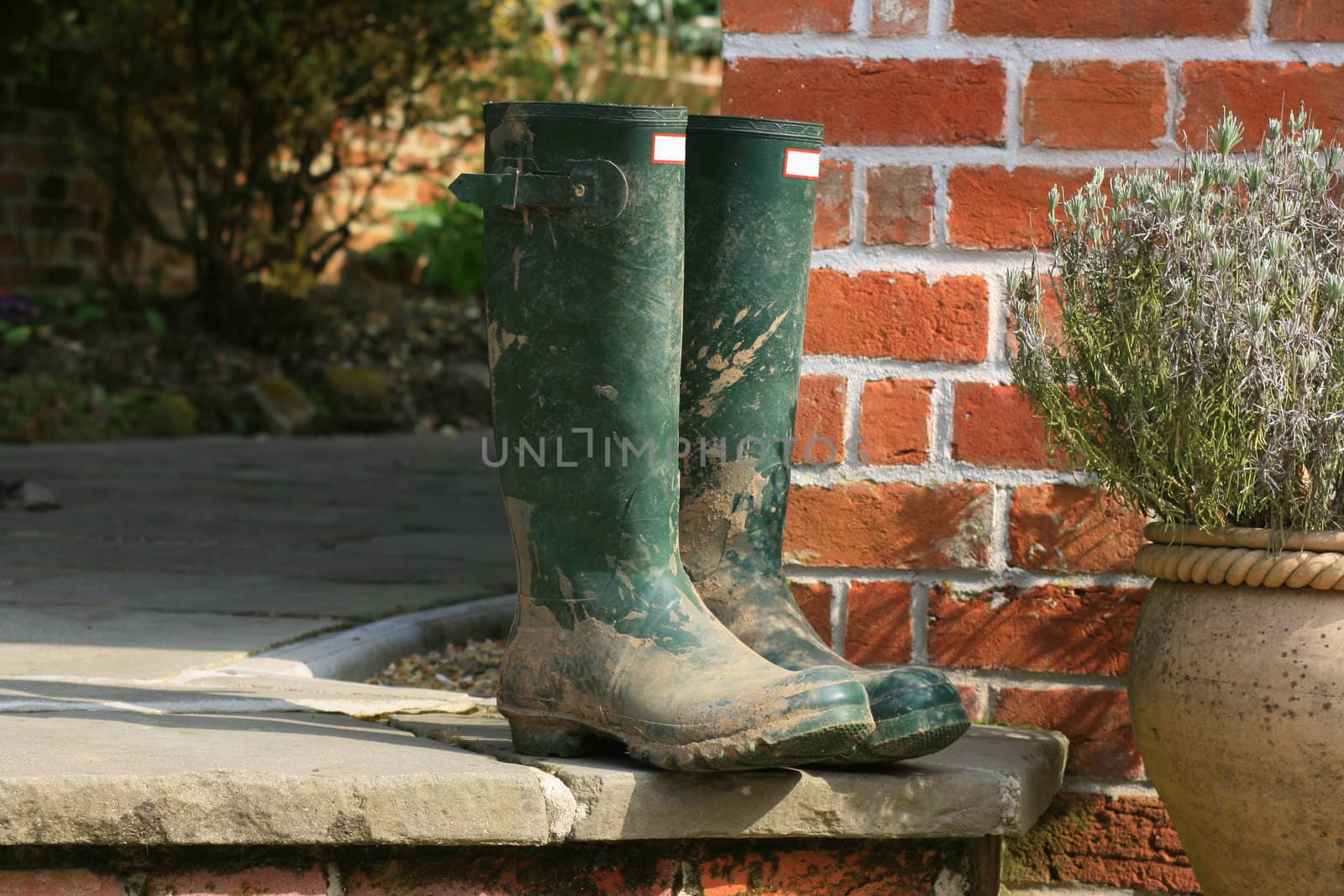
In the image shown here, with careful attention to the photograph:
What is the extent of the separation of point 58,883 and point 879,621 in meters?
0.97

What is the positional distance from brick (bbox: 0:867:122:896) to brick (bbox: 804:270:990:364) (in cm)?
99

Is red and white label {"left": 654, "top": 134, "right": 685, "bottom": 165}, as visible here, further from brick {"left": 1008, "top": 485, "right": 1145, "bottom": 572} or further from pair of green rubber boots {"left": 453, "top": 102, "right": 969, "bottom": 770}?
brick {"left": 1008, "top": 485, "right": 1145, "bottom": 572}

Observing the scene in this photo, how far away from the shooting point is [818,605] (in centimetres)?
191

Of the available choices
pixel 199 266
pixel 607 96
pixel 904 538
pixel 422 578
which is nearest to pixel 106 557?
pixel 422 578

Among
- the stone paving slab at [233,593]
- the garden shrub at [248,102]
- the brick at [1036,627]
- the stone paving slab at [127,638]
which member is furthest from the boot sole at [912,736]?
the garden shrub at [248,102]

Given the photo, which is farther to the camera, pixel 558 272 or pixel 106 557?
pixel 106 557

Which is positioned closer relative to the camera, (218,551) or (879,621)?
(879,621)

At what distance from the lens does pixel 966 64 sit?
1.85m

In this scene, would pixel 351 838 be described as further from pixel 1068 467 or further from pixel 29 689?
pixel 1068 467

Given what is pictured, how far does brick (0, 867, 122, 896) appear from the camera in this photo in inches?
56.1

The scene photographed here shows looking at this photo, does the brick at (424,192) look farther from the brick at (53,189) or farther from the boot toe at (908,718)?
the boot toe at (908,718)

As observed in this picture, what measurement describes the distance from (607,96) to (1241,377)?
8.03 metres

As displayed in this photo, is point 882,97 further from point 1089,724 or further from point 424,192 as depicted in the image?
point 424,192

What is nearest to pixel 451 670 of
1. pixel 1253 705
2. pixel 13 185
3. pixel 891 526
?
pixel 891 526
